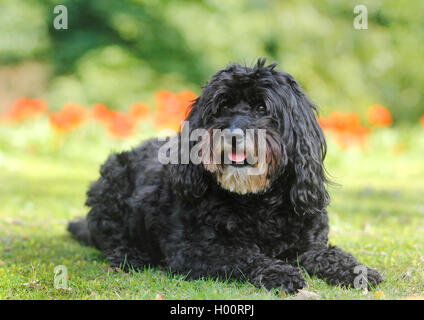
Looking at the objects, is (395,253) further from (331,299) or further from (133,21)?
(133,21)

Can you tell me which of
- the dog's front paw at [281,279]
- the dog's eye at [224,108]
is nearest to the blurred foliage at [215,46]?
the dog's eye at [224,108]

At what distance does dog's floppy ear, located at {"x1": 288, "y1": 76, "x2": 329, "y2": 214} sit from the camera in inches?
152

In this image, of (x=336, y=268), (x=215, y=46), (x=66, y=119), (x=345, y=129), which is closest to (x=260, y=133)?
(x=336, y=268)

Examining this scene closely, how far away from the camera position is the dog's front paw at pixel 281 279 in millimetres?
3498

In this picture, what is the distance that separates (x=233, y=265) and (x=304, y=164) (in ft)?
2.85

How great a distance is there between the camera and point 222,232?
3961 millimetres

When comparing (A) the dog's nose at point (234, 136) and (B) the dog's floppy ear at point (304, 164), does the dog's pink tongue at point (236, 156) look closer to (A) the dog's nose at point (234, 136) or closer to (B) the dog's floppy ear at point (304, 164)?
(A) the dog's nose at point (234, 136)

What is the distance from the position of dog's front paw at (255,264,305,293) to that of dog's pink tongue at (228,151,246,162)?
749 millimetres

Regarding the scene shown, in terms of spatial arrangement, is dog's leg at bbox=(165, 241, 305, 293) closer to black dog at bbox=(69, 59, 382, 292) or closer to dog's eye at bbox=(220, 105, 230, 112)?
black dog at bbox=(69, 59, 382, 292)

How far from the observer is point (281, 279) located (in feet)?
11.6

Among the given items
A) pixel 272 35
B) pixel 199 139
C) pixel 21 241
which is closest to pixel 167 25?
pixel 272 35

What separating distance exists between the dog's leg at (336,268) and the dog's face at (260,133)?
0.36 metres

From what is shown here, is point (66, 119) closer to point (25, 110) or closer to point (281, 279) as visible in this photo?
point (25, 110)
